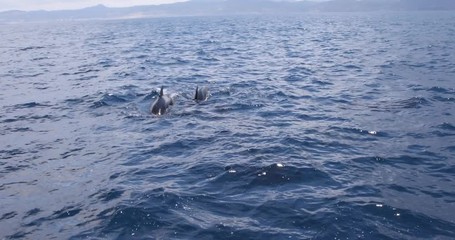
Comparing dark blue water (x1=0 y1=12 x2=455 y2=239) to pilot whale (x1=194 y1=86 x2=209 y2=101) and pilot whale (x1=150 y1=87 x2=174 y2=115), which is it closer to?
pilot whale (x1=150 y1=87 x2=174 y2=115)

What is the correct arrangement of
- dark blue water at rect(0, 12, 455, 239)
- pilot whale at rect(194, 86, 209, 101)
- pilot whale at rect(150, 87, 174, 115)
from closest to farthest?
dark blue water at rect(0, 12, 455, 239) → pilot whale at rect(150, 87, 174, 115) → pilot whale at rect(194, 86, 209, 101)

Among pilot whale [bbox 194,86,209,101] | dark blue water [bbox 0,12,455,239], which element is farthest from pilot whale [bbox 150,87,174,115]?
pilot whale [bbox 194,86,209,101]

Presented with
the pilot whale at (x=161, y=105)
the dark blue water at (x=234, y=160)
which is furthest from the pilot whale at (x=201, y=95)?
the pilot whale at (x=161, y=105)

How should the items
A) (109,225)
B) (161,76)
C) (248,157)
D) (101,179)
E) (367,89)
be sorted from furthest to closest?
1. (161,76)
2. (367,89)
3. (248,157)
4. (101,179)
5. (109,225)

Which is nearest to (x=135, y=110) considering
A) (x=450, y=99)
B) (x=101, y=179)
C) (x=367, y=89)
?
(x=101, y=179)

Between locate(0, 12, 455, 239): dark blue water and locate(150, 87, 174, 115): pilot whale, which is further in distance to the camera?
locate(150, 87, 174, 115): pilot whale

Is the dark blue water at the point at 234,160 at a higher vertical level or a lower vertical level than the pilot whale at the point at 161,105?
lower

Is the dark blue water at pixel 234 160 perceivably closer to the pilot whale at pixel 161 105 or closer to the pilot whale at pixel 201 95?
the pilot whale at pixel 161 105

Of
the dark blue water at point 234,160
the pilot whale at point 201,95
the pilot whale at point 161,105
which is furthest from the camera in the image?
the pilot whale at point 201,95

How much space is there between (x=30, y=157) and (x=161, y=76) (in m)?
16.2

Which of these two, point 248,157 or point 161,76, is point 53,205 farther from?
point 161,76

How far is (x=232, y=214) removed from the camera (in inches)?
359

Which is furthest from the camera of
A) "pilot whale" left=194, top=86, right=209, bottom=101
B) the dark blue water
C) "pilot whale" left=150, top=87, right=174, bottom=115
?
"pilot whale" left=194, top=86, right=209, bottom=101

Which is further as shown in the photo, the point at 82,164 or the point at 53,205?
the point at 82,164
